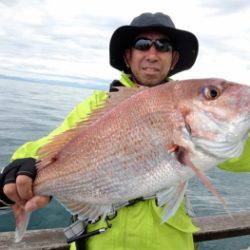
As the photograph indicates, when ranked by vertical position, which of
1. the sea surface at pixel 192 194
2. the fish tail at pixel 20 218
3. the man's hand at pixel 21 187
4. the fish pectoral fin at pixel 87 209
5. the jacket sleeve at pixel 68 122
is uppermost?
the jacket sleeve at pixel 68 122

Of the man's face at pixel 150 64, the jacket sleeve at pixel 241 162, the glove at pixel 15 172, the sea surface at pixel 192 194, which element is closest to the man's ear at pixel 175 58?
the man's face at pixel 150 64

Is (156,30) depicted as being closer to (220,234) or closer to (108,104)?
(108,104)

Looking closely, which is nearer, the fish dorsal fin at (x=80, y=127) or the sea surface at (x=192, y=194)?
the fish dorsal fin at (x=80, y=127)

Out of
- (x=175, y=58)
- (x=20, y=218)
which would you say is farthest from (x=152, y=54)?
(x=20, y=218)

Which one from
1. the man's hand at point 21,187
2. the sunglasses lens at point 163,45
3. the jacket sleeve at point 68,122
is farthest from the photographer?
the sunglasses lens at point 163,45

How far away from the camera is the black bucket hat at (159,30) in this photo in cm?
384

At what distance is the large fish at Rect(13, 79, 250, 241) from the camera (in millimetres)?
2311

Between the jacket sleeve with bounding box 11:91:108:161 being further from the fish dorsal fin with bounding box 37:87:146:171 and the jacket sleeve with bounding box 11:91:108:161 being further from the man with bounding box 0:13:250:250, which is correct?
the fish dorsal fin with bounding box 37:87:146:171

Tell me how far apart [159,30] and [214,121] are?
75.3 inches

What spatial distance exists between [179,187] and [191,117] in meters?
0.49

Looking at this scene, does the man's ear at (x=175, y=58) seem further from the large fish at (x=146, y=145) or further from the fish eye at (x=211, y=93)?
the fish eye at (x=211, y=93)

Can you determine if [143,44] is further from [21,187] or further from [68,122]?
[21,187]

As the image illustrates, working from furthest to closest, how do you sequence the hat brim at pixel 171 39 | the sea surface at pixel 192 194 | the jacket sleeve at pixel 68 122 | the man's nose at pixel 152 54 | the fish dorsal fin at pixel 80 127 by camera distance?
the sea surface at pixel 192 194, the hat brim at pixel 171 39, the man's nose at pixel 152 54, the jacket sleeve at pixel 68 122, the fish dorsal fin at pixel 80 127

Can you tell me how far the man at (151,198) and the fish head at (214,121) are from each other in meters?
0.93
